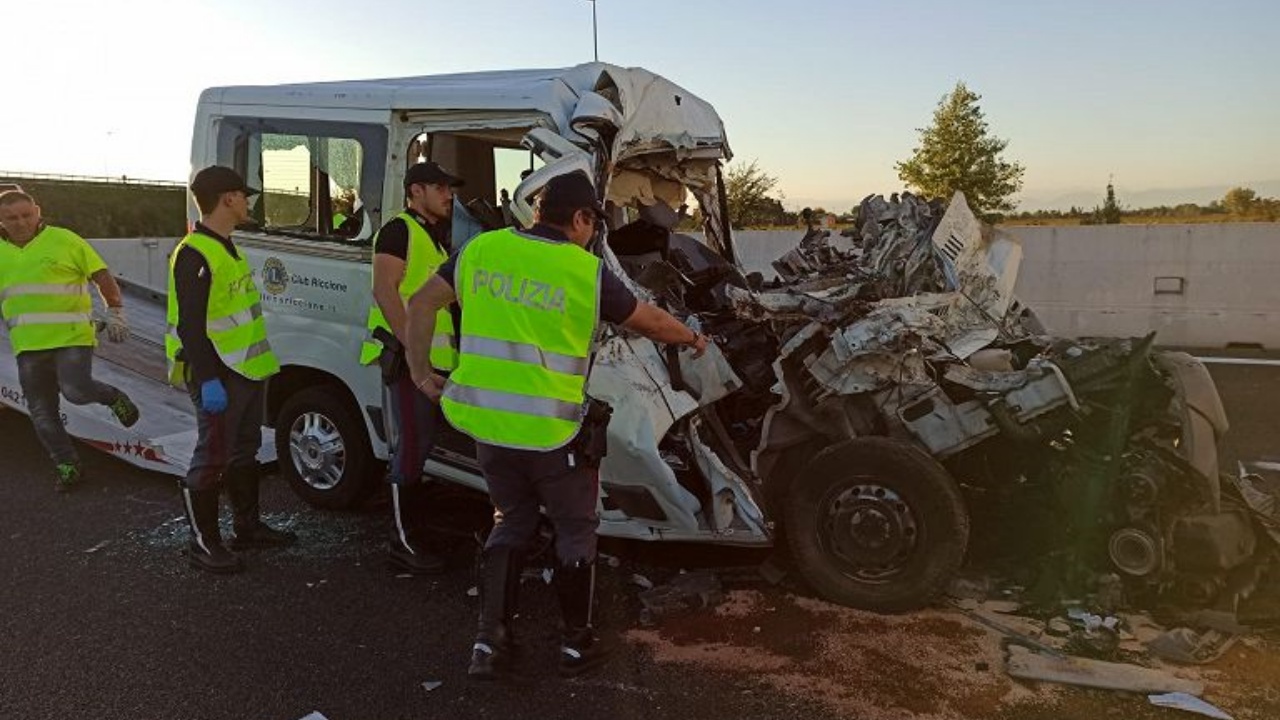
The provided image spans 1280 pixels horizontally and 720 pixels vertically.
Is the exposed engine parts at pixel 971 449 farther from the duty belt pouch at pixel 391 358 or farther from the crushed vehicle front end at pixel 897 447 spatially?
the duty belt pouch at pixel 391 358

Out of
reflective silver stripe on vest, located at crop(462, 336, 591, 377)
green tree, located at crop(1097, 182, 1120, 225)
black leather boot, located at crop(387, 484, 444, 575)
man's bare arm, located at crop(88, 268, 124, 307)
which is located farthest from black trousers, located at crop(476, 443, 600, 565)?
green tree, located at crop(1097, 182, 1120, 225)

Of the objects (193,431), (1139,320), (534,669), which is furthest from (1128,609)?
(1139,320)

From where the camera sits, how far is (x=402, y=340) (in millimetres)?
4016

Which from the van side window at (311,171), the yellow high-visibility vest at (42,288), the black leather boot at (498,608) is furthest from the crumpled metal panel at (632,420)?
the yellow high-visibility vest at (42,288)

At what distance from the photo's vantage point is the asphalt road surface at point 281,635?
3080 mm

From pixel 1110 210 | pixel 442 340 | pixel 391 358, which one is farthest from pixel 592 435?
pixel 1110 210

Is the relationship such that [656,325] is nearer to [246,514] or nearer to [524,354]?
[524,354]

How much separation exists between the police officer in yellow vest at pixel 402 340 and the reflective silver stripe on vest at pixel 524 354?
39.0 inches

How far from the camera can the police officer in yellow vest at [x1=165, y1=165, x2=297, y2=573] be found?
4.11 metres

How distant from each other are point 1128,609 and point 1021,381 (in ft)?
3.27

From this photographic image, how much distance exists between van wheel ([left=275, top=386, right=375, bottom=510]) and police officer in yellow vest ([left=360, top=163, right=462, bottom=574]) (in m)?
0.57

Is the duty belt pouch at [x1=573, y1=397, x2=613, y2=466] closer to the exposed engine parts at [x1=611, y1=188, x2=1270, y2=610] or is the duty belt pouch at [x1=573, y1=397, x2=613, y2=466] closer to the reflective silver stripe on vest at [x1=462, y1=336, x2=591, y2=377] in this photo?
the reflective silver stripe on vest at [x1=462, y1=336, x2=591, y2=377]

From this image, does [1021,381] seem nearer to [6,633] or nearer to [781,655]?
[781,655]

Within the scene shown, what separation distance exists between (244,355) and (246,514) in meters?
0.87
